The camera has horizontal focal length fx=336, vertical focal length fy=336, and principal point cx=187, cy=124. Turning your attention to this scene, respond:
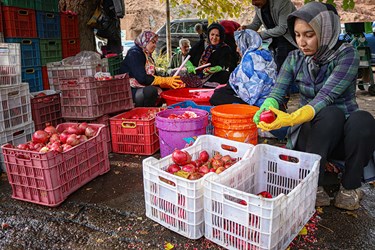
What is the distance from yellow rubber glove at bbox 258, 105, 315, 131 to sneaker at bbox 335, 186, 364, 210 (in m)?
0.66

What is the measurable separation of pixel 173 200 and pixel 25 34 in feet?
10.4

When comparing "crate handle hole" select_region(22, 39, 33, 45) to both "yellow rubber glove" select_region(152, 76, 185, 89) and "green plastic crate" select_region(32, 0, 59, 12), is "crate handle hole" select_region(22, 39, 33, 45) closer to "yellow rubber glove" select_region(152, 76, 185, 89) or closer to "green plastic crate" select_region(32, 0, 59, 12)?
"green plastic crate" select_region(32, 0, 59, 12)

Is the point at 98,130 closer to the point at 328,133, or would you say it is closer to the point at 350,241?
the point at 328,133

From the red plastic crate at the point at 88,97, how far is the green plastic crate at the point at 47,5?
1.25m

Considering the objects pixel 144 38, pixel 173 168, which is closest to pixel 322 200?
pixel 173 168

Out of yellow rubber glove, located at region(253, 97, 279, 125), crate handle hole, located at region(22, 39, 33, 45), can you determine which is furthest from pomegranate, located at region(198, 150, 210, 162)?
crate handle hole, located at region(22, 39, 33, 45)

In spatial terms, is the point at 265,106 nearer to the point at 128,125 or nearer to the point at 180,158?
the point at 180,158

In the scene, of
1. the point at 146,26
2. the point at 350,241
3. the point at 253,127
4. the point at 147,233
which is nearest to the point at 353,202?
the point at 350,241

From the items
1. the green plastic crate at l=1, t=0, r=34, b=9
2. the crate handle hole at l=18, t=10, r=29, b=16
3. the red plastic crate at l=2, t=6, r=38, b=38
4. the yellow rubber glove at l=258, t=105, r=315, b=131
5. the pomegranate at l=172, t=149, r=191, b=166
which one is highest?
the green plastic crate at l=1, t=0, r=34, b=9

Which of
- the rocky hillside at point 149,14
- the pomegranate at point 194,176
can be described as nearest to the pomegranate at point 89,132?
the pomegranate at point 194,176

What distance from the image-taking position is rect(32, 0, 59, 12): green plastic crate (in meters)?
4.37

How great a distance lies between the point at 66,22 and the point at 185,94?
80.9 inches

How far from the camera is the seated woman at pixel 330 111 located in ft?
Answer: 8.21

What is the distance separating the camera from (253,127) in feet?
11.1
